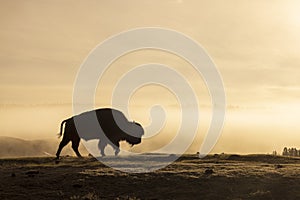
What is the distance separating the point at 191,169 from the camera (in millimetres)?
34062

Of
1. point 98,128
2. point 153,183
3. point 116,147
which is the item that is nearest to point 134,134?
point 116,147

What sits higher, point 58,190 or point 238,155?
point 238,155

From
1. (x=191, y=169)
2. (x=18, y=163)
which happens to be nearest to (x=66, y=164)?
(x=18, y=163)

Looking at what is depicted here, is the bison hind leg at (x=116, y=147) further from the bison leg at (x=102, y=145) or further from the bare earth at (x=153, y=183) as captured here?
the bare earth at (x=153, y=183)

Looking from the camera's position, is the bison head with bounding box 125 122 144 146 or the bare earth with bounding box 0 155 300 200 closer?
the bare earth with bounding box 0 155 300 200

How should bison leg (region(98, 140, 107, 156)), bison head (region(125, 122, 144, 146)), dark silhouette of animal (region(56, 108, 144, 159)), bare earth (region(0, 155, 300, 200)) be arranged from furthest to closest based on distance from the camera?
bison head (region(125, 122, 144, 146))
dark silhouette of animal (region(56, 108, 144, 159))
bison leg (region(98, 140, 107, 156))
bare earth (region(0, 155, 300, 200))

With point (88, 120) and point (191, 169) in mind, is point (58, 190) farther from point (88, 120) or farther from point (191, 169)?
point (88, 120)

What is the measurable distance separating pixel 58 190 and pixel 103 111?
707 inches

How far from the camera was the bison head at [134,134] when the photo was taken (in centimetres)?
4706

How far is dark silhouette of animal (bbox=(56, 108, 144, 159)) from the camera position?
45.7 meters

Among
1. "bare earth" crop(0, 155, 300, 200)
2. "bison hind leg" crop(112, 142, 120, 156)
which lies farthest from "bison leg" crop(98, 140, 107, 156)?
"bare earth" crop(0, 155, 300, 200)

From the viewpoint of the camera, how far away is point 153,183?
30.2 meters

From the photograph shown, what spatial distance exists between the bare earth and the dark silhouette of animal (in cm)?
1051

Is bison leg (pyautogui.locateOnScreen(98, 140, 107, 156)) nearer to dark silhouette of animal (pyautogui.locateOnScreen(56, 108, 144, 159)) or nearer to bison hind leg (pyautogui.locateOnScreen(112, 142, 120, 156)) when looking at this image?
dark silhouette of animal (pyautogui.locateOnScreen(56, 108, 144, 159))
